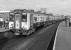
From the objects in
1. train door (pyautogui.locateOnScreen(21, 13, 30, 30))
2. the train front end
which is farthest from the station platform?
the train front end

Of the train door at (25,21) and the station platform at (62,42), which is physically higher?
the train door at (25,21)

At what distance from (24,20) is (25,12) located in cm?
119

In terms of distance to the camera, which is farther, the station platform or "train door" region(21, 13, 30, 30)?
"train door" region(21, 13, 30, 30)

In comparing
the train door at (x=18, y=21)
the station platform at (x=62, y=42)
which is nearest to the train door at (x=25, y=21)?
the train door at (x=18, y=21)

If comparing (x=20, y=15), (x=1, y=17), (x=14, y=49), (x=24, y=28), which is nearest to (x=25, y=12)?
(x=20, y=15)

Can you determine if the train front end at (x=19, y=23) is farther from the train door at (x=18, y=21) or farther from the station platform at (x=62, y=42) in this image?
the station platform at (x=62, y=42)

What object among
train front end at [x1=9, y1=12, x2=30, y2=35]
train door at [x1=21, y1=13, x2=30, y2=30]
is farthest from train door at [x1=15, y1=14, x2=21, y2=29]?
train door at [x1=21, y1=13, x2=30, y2=30]

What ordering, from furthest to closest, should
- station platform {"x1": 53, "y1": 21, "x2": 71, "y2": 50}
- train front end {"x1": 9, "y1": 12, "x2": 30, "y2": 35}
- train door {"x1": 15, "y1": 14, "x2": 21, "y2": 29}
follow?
train door {"x1": 15, "y1": 14, "x2": 21, "y2": 29}, train front end {"x1": 9, "y1": 12, "x2": 30, "y2": 35}, station platform {"x1": 53, "y1": 21, "x2": 71, "y2": 50}

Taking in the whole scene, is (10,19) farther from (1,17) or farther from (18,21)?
(1,17)

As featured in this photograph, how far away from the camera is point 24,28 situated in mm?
19953

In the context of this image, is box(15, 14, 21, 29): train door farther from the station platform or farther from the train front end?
the station platform

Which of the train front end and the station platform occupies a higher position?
the train front end

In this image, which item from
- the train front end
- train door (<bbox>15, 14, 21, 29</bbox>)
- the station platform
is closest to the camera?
the station platform

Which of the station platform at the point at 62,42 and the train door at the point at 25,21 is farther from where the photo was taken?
the train door at the point at 25,21
